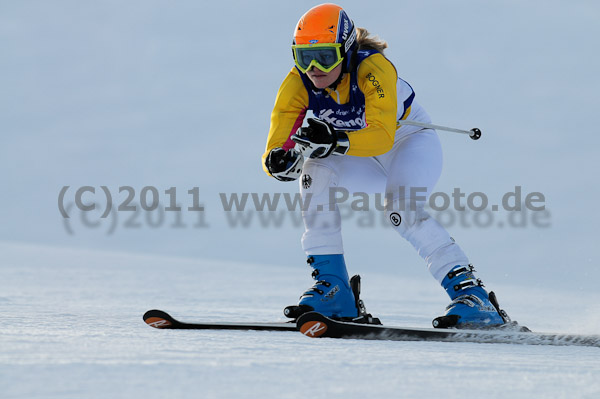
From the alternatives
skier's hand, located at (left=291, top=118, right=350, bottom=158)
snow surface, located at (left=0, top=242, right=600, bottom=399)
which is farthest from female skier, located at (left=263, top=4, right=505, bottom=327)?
snow surface, located at (left=0, top=242, right=600, bottom=399)

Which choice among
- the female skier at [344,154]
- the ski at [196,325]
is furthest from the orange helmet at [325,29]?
the ski at [196,325]

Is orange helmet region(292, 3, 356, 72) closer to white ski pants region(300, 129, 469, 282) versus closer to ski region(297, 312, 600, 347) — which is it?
white ski pants region(300, 129, 469, 282)

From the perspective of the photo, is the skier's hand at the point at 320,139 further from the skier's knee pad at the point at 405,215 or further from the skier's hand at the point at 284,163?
the skier's knee pad at the point at 405,215

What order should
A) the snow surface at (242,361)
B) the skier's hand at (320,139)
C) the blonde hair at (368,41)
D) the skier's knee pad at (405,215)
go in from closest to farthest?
1. the snow surface at (242,361)
2. the skier's hand at (320,139)
3. the skier's knee pad at (405,215)
4. the blonde hair at (368,41)

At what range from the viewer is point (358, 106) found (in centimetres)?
400

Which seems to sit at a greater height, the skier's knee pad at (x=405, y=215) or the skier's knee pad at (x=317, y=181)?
the skier's knee pad at (x=317, y=181)

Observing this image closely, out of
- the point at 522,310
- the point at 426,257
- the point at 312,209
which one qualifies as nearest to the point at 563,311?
the point at 522,310

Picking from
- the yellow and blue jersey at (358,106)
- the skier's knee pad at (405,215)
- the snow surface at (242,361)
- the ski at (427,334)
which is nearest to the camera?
the snow surface at (242,361)

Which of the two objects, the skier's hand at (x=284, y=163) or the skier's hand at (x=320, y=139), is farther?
the skier's hand at (x=284, y=163)

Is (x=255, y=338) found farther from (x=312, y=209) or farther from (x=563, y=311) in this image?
(x=563, y=311)

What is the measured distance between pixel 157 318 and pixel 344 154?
126cm

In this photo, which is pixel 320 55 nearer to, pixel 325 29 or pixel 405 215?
pixel 325 29

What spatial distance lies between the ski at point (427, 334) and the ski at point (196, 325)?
1.26ft

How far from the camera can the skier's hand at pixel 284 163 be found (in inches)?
154
